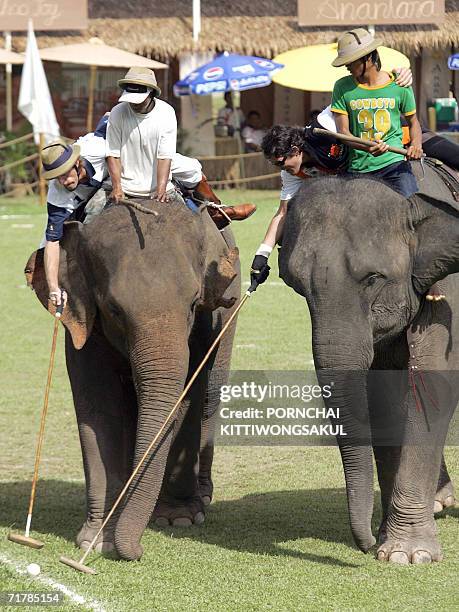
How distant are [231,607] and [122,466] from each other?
188 centimetres

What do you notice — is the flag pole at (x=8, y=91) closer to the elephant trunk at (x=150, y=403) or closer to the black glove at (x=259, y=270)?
the black glove at (x=259, y=270)

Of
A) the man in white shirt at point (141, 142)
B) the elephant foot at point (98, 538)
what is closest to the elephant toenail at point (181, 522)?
the elephant foot at point (98, 538)

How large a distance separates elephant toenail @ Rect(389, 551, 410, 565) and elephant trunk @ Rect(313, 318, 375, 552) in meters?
0.34

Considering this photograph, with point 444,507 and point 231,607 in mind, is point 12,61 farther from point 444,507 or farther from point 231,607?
point 231,607

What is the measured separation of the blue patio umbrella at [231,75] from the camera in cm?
2872

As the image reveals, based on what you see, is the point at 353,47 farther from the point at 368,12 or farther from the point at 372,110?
the point at 368,12

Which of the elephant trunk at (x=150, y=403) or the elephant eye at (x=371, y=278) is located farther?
the elephant trunk at (x=150, y=403)

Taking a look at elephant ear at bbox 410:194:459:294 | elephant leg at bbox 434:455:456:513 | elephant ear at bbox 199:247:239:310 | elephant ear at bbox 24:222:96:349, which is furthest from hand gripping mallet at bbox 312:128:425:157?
elephant leg at bbox 434:455:456:513

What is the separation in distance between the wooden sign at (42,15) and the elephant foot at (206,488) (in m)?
22.7

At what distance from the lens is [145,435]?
8.04 metres

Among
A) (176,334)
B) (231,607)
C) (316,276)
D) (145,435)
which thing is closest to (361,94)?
(316,276)

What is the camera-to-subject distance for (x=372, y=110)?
8273mm

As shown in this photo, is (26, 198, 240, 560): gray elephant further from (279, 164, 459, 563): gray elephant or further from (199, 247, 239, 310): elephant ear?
(279, 164, 459, 563): gray elephant

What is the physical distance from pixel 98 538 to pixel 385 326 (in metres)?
2.05
